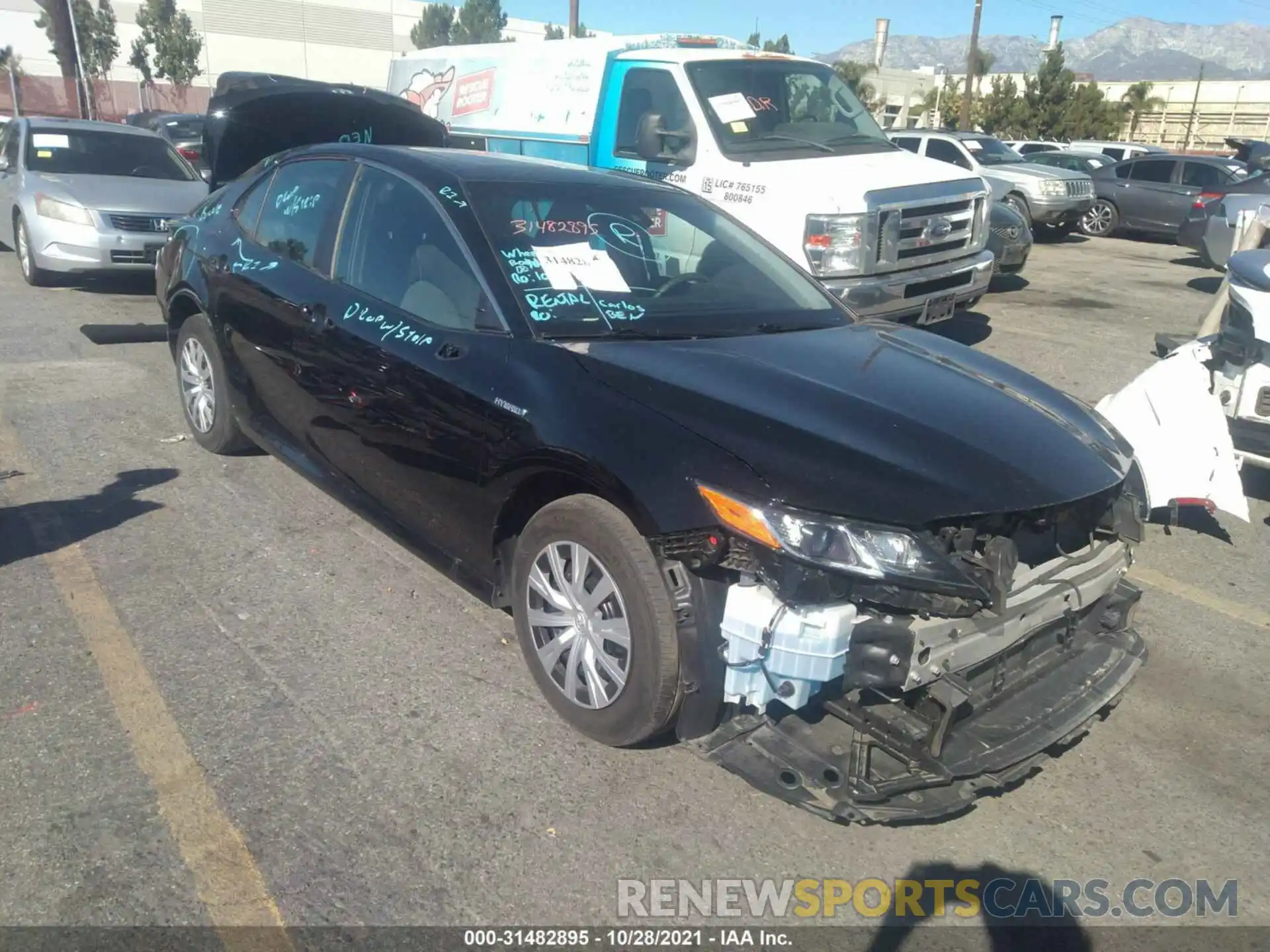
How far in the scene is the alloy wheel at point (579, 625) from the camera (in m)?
3.03

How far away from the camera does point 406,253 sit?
3949 mm

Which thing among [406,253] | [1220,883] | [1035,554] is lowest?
[1220,883]

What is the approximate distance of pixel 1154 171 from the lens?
1794cm

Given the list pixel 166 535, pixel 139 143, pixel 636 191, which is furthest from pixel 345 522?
pixel 139 143

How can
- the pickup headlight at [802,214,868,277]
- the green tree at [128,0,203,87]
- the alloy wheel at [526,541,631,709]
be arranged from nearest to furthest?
1. the alloy wheel at [526,541,631,709]
2. the pickup headlight at [802,214,868,277]
3. the green tree at [128,0,203,87]

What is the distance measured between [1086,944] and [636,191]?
3.17 meters

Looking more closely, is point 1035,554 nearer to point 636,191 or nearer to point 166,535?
point 636,191

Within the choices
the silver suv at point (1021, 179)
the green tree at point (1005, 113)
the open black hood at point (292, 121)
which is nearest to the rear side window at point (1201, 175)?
the silver suv at point (1021, 179)

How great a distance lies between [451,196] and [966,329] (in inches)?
283

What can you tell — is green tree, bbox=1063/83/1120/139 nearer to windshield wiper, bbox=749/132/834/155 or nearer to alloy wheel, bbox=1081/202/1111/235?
alloy wheel, bbox=1081/202/1111/235

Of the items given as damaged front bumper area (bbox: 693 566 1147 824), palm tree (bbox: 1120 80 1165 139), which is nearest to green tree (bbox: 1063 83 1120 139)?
palm tree (bbox: 1120 80 1165 139)

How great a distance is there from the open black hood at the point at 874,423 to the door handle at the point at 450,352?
1.51 feet

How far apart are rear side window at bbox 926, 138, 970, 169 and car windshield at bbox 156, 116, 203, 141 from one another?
14606 millimetres

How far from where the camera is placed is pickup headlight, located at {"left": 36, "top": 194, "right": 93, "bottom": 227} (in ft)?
32.2
